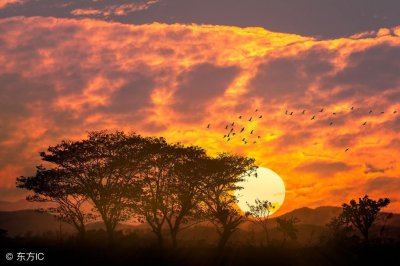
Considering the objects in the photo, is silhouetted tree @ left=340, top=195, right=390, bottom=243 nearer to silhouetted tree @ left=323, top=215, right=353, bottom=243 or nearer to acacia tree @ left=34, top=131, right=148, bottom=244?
silhouetted tree @ left=323, top=215, right=353, bottom=243

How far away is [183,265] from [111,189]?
1783cm

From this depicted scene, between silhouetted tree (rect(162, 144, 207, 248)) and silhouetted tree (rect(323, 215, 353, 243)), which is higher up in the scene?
silhouetted tree (rect(162, 144, 207, 248))

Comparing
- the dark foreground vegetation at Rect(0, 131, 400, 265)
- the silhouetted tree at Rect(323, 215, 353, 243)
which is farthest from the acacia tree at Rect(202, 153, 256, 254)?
the silhouetted tree at Rect(323, 215, 353, 243)

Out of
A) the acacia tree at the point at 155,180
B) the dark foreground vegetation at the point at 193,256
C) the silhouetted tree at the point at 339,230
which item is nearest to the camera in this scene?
the dark foreground vegetation at the point at 193,256

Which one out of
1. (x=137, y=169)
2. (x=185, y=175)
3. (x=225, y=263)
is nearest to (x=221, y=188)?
(x=185, y=175)

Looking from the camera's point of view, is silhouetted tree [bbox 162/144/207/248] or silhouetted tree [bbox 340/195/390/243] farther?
silhouetted tree [bbox 340/195/390/243]

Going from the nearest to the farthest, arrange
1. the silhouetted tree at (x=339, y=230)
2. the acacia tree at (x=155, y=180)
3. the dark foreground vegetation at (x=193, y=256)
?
1. the dark foreground vegetation at (x=193, y=256)
2. the acacia tree at (x=155, y=180)
3. the silhouetted tree at (x=339, y=230)

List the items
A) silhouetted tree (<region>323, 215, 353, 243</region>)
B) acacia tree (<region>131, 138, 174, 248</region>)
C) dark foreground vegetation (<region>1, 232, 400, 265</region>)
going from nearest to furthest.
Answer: dark foreground vegetation (<region>1, 232, 400, 265</region>)
acacia tree (<region>131, 138, 174, 248</region>)
silhouetted tree (<region>323, 215, 353, 243</region>)

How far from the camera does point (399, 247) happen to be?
7281 cm

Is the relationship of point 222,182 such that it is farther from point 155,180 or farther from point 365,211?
point 365,211

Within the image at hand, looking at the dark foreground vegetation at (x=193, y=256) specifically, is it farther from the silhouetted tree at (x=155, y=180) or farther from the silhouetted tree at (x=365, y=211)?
the silhouetted tree at (x=365, y=211)

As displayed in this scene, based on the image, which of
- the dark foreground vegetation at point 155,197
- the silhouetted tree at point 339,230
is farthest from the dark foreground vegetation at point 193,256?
the silhouetted tree at point 339,230

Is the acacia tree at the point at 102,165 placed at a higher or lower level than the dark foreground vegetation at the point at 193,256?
higher

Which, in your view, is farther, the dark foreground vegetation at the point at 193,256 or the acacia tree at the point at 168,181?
the acacia tree at the point at 168,181
